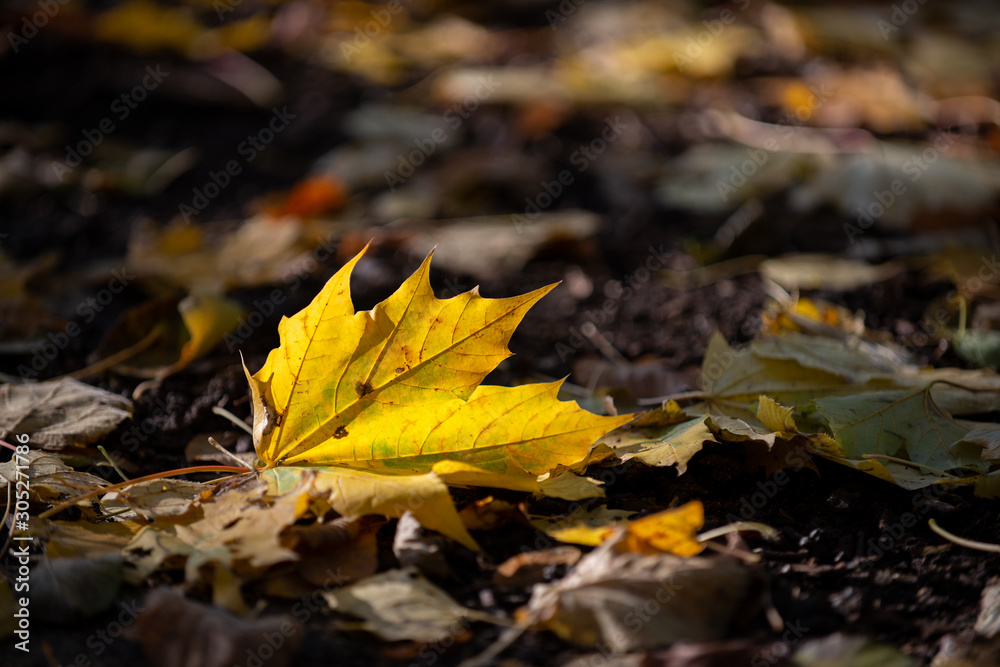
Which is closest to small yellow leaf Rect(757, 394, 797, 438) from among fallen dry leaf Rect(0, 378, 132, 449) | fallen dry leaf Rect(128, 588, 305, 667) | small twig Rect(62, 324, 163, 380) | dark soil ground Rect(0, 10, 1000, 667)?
dark soil ground Rect(0, 10, 1000, 667)

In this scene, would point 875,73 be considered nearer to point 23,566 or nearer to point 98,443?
point 98,443

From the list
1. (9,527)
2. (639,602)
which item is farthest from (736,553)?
(9,527)

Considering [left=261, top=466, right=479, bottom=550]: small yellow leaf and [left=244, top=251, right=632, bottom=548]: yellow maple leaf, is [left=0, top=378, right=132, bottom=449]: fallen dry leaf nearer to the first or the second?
[left=244, top=251, right=632, bottom=548]: yellow maple leaf

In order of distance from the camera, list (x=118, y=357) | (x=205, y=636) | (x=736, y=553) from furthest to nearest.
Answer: (x=118, y=357), (x=736, y=553), (x=205, y=636)

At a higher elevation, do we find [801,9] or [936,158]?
[801,9]

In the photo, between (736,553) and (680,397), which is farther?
(680,397)

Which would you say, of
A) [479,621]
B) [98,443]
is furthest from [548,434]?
[98,443]

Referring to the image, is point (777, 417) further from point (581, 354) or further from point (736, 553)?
point (581, 354)
